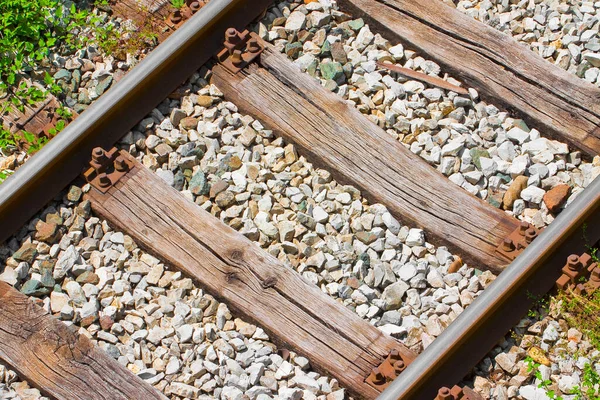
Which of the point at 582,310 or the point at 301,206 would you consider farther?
the point at 301,206

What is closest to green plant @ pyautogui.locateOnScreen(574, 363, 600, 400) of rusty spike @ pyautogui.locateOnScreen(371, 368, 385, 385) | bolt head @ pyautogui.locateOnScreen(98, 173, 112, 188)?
rusty spike @ pyautogui.locateOnScreen(371, 368, 385, 385)

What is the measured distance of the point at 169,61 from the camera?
5379 millimetres

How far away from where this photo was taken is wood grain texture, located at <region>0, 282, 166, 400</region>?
15.1 feet

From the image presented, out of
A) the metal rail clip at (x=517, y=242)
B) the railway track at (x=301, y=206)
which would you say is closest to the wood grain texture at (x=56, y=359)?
the railway track at (x=301, y=206)

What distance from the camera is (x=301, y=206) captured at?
513cm

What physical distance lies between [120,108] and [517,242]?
2.18 m

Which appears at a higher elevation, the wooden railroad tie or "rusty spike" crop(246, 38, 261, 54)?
"rusty spike" crop(246, 38, 261, 54)

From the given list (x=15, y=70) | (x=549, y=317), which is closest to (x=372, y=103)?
(x=549, y=317)

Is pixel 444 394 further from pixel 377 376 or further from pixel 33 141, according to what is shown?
pixel 33 141

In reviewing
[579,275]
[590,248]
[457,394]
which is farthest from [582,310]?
[457,394]

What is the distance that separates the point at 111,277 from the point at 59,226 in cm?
43

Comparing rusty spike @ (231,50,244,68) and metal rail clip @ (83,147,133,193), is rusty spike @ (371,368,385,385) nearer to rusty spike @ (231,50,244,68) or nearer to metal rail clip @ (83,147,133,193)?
metal rail clip @ (83,147,133,193)

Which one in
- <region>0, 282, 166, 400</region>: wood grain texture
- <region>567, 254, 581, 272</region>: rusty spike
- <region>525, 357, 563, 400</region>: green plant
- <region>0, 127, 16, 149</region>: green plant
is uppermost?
<region>567, 254, 581, 272</region>: rusty spike

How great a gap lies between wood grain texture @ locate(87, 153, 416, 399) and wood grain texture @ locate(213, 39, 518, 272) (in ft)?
2.06
